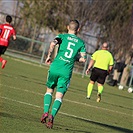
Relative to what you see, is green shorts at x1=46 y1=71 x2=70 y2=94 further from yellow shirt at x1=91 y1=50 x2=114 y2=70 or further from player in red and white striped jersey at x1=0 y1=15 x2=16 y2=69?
player in red and white striped jersey at x1=0 y1=15 x2=16 y2=69

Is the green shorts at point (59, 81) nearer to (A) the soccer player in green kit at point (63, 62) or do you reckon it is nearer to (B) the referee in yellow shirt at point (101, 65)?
(A) the soccer player in green kit at point (63, 62)

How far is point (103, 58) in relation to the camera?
2189cm

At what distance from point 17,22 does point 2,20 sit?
2.72 meters

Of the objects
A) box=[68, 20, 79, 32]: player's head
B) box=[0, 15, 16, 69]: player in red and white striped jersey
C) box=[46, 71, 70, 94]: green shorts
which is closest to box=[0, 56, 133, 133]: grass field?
box=[46, 71, 70, 94]: green shorts

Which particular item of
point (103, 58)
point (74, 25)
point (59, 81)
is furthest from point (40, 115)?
point (103, 58)

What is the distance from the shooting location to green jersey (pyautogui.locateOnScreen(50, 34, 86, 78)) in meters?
12.0

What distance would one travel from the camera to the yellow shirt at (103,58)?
21844 mm

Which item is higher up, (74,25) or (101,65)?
(74,25)

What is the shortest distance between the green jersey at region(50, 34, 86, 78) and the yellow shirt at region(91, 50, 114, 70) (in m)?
9.71

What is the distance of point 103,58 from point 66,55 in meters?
9.93

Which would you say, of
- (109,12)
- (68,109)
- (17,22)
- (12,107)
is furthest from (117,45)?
(12,107)

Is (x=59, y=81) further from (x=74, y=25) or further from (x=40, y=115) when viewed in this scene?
(x=40, y=115)

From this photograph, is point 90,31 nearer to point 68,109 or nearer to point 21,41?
point 21,41

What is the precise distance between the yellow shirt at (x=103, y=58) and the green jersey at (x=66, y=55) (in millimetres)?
9705
